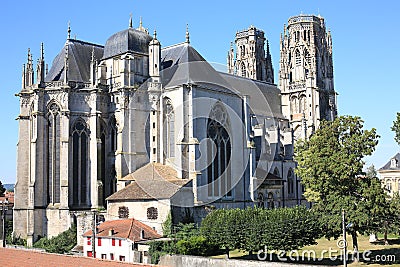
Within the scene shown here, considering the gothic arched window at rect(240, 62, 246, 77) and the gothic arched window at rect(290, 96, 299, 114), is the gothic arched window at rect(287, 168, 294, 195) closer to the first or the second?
the gothic arched window at rect(290, 96, 299, 114)

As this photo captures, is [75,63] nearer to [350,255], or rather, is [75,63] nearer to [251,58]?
[350,255]

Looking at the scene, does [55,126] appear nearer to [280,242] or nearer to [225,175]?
[225,175]

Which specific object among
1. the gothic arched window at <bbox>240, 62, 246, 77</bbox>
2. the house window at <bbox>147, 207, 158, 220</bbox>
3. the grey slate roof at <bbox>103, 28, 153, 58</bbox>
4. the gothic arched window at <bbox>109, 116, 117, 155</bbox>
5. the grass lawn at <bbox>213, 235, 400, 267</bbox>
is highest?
the gothic arched window at <bbox>240, 62, 246, 77</bbox>

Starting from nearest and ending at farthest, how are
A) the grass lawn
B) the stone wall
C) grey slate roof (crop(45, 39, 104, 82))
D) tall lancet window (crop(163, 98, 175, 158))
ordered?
the stone wall
the grass lawn
tall lancet window (crop(163, 98, 175, 158))
grey slate roof (crop(45, 39, 104, 82))

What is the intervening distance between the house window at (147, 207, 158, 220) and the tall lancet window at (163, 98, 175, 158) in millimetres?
6320

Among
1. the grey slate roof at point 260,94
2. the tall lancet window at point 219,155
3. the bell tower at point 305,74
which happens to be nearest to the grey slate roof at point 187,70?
the tall lancet window at point 219,155

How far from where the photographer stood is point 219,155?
44719 millimetres

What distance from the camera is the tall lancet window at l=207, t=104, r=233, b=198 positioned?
4325cm

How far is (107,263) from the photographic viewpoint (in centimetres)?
2153

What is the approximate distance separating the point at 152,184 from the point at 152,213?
261cm

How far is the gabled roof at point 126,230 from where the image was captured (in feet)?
110

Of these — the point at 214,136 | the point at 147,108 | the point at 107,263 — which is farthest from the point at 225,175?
the point at 107,263

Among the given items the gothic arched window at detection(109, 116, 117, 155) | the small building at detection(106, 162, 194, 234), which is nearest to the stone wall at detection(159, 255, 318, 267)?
the small building at detection(106, 162, 194, 234)

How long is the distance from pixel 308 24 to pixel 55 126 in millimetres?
41959
